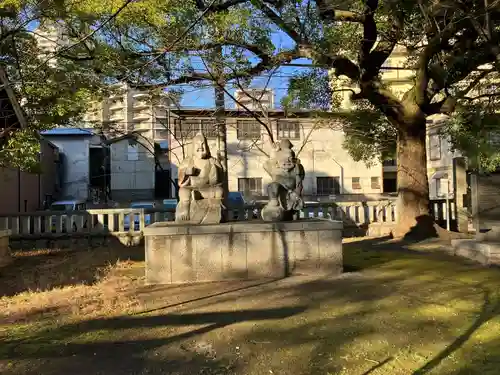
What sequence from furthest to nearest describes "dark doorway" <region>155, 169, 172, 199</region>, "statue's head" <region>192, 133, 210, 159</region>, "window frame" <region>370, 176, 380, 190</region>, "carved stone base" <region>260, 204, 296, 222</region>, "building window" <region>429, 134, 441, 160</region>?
1. "dark doorway" <region>155, 169, 172, 199</region>
2. "window frame" <region>370, 176, 380, 190</region>
3. "building window" <region>429, 134, 441, 160</region>
4. "statue's head" <region>192, 133, 210, 159</region>
5. "carved stone base" <region>260, 204, 296, 222</region>

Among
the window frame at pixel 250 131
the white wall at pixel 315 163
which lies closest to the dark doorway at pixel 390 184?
the white wall at pixel 315 163

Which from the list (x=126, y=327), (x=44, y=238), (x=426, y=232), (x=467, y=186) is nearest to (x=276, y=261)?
A: (x=126, y=327)

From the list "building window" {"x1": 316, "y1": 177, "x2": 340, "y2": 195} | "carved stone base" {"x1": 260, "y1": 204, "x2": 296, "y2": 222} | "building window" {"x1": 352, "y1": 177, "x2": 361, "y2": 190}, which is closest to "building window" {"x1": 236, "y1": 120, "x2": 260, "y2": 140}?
"building window" {"x1": 316, "y1": 177, "x2": 340, "y2": 195}

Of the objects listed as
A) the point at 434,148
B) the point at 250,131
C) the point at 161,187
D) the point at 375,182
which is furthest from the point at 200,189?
the point at 434,148

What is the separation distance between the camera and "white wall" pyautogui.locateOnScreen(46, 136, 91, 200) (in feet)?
114

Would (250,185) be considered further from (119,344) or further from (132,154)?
(119,344)

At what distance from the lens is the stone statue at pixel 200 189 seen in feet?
25.3

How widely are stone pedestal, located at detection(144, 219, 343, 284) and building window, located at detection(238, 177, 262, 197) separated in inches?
872

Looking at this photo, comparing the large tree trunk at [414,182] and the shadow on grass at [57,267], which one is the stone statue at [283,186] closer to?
the shadow on grass at [57,267]

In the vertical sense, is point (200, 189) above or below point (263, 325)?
above

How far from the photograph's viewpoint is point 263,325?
15.9 ft

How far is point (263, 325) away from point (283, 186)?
3502 millimetres

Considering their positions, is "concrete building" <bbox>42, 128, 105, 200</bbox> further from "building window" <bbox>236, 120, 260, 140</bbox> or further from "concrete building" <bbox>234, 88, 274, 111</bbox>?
"concrete building" <bbox>234, 88, 274, 111</bbox>

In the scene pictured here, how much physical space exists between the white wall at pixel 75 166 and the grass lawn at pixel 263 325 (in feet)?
94.4
